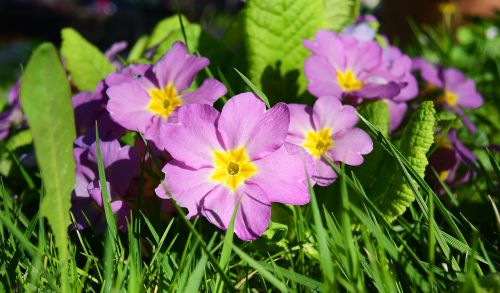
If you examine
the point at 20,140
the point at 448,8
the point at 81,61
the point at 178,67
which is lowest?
the point at 448,8

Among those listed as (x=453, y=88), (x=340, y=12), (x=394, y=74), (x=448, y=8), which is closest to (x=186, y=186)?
(x=394, y=74)

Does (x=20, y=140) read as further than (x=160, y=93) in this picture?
Yes

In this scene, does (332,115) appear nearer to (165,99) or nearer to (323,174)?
(323,174)

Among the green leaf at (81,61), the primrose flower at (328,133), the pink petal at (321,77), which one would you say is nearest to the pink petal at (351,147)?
the primrose flower at (328,133)

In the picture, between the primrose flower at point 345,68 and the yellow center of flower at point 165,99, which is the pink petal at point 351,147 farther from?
the yellow center of flower at point 165,99

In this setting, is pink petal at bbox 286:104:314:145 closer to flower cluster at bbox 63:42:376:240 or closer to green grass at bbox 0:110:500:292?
flower cluster at bbox 63:42:376:240

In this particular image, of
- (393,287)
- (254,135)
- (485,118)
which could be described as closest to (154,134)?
(254,135)

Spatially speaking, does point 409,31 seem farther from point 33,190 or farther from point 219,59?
point 33,190
